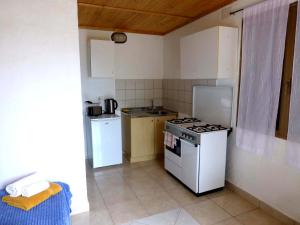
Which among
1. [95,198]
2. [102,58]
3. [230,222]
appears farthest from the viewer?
[102,58]

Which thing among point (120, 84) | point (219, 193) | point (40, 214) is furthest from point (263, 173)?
point (120, 84)

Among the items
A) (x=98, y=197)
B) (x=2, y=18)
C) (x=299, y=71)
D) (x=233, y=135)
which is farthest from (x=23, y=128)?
(x=299, y=71)

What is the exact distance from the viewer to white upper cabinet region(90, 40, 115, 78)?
3.49 metres

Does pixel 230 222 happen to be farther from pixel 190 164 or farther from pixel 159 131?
pixel 159 131

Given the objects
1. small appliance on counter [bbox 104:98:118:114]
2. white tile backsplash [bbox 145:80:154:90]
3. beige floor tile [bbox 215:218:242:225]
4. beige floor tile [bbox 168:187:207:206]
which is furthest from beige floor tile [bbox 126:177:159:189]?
white tile backsplash [bbox 145:80:154:90]

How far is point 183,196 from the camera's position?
8.72ft

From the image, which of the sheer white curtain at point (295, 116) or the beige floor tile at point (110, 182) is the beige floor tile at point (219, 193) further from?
the beige floor tile at point (110, 182)

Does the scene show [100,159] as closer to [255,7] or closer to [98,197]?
[98,197]

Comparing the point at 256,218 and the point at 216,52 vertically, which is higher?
the point at 216,52

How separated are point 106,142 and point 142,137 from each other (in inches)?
24.1

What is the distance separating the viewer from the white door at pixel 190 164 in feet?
8.37

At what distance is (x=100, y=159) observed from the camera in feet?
11.2

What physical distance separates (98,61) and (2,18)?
1752mm

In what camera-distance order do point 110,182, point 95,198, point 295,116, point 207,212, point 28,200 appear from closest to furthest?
point 28,200 < point 295,116 < point 207,212 < point 95,198 < point 110,182
